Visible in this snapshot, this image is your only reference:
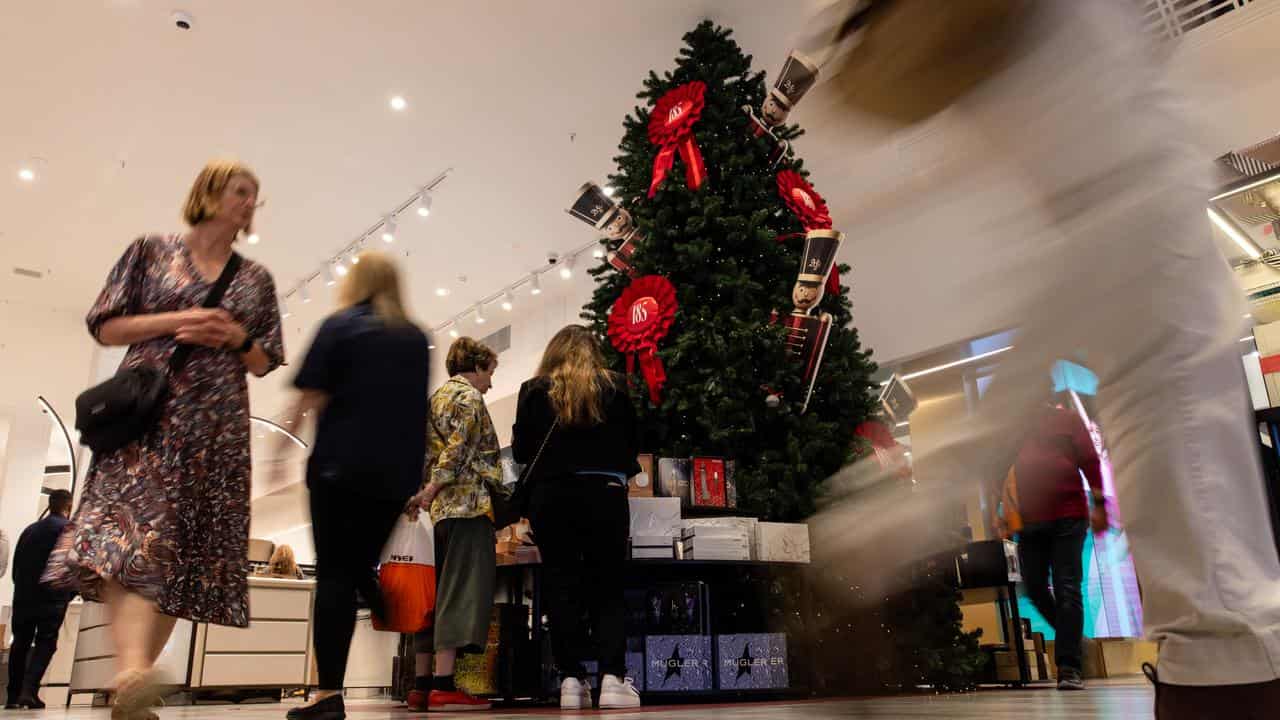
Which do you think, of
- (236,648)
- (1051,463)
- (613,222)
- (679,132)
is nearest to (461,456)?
(613,222)

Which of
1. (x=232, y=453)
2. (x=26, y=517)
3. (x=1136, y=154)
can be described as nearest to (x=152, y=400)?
(x=232, y=453)

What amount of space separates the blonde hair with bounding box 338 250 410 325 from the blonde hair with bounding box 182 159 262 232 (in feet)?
1.34

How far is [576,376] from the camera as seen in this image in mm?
3344

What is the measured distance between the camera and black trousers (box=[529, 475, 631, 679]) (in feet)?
10.4

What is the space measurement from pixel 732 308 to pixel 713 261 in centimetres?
34

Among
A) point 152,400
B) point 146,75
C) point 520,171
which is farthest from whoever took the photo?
point 520,171

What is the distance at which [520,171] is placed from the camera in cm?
842

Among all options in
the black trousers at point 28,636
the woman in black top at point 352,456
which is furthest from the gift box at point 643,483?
the black trousers at point 28,636

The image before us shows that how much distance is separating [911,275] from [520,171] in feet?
26.3

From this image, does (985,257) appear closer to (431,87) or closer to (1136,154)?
(1136,154)

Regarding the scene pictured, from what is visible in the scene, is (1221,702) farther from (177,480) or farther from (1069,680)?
(1069,680)

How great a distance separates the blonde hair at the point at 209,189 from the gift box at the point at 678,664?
7.73 ft

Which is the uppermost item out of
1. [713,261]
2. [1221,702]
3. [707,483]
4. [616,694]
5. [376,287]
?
[713,261]

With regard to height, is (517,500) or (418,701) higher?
(517,500)
